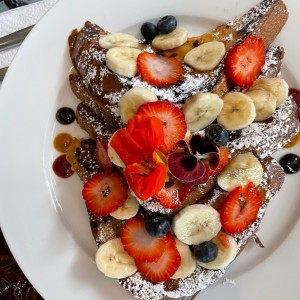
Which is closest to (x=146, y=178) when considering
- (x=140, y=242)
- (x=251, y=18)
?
(x=140, y=242)

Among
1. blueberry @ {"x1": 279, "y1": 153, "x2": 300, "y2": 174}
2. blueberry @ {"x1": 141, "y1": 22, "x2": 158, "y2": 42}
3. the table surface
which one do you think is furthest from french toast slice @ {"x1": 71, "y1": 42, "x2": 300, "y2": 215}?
the table surface

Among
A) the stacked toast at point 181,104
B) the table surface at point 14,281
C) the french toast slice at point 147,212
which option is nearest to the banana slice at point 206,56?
the stacked toast at point 181,104

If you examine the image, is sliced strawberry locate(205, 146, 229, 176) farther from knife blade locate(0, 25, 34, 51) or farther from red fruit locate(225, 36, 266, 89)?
knife blade locate(0, 25, 34, 51)

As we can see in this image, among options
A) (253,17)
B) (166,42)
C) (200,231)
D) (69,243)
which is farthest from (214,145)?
(69,243)

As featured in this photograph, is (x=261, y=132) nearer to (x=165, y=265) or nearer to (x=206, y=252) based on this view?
(x=206, y=252)

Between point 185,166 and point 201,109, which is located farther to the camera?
point 201,109

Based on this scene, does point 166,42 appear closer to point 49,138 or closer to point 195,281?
point 49,138
